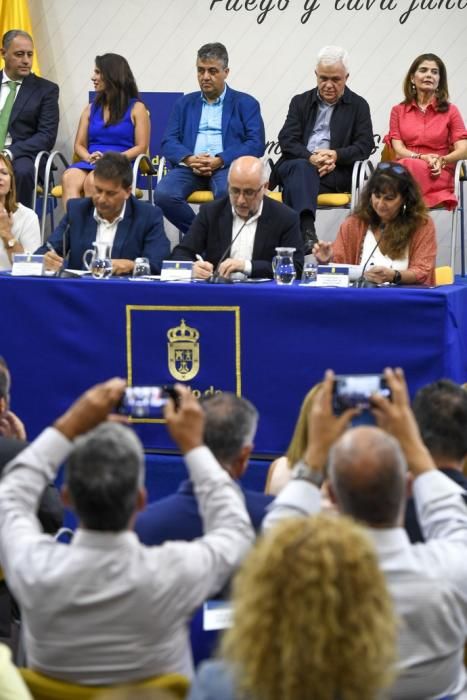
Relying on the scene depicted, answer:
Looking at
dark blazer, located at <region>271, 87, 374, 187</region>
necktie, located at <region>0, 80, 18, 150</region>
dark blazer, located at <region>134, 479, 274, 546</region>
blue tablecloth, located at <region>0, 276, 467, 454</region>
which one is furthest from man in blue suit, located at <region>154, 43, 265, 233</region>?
dark blazer, located at <region>134, 479, 274, 546</region>

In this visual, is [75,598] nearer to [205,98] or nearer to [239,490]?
[239,490]

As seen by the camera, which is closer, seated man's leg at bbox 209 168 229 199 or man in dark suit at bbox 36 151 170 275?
man in dark suit at bbox 36 151 170 275

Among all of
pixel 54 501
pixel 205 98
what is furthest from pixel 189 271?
pixel 205 98

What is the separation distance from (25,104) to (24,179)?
0.52 meters

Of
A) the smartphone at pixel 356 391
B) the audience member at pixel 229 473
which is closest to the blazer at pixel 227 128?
the audience member at pixel 229 473

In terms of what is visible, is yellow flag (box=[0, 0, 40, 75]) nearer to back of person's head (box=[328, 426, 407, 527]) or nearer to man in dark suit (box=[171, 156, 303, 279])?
man in dark suit (box=[171, 156, 303, 279])

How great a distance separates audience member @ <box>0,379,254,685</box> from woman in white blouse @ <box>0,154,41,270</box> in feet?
11.4

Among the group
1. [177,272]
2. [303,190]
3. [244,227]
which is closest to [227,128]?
[303,190]

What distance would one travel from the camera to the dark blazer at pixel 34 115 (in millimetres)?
7098

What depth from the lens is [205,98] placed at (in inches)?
259

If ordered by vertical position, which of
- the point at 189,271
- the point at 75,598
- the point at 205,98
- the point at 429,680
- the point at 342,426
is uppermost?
the point at 205,98

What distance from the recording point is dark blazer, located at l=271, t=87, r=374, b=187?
20.9ft

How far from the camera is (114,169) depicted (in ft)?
16.3

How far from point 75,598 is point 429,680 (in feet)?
1.83
